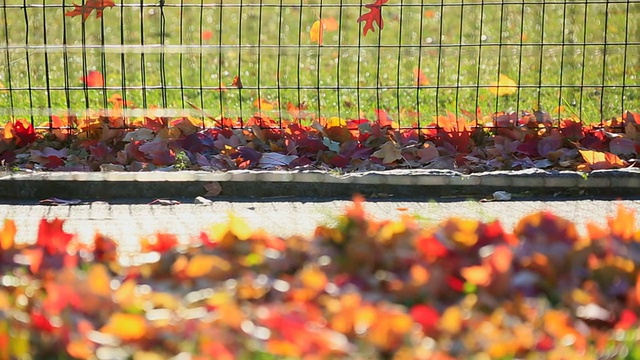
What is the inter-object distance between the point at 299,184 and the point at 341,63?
382 centimetres

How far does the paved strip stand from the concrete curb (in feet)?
0.31

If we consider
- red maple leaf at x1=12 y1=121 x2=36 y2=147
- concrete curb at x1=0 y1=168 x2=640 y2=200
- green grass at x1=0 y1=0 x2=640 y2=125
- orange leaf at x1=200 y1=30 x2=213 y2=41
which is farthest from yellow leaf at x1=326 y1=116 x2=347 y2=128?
orange leaf at x1=200 y1=30 x2=213 y2=41

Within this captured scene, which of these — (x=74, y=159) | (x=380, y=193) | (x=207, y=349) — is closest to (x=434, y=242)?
(x=207, y=349)

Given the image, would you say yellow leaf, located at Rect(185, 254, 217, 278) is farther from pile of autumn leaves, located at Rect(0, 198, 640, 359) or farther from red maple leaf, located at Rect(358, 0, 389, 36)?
red maple leaf, located at Rect(358, 0, 389, 36)

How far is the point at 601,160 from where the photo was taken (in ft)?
17.1

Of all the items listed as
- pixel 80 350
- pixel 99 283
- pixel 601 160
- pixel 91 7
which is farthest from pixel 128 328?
pixel 91 7

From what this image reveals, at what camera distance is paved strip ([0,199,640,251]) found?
4438 mm

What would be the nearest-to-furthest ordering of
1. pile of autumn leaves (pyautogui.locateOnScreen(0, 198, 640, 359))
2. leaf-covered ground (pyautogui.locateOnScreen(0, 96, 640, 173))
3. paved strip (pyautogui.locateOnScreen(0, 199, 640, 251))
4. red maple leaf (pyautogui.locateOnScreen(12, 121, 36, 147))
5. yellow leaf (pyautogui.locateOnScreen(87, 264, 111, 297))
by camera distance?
pile of autumn leaves (pyautogui.locateOnScreen(0, 198, 640, 359)), yellow leaf (pyautogui.locateOnScreen(87, 264, 111, 297)), paved strip (pyautogui.locateOnScreen(0, 199, 640, 251)), leaf-covered ground (pyautogui.locateOnScreen(0, 96, 640, 173)), red maple leaf (pyautogui.locateOnScreen(12, 121, 36, 147))

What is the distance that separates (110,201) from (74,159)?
0.59m

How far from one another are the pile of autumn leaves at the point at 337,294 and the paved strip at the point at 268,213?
1080 mm

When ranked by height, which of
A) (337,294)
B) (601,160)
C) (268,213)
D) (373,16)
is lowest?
(268,213)

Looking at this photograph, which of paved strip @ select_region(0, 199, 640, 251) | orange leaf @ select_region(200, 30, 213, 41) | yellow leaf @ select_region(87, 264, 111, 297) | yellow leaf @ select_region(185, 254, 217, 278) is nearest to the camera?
yellow leaf @ select_region(87, 264, 111, 297)

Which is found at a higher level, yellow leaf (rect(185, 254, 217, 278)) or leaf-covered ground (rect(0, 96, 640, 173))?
yellow leaf (rect(185, 254, 217, 278))

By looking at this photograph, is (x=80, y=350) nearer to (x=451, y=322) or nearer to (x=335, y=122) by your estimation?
(x=451, y=322)
